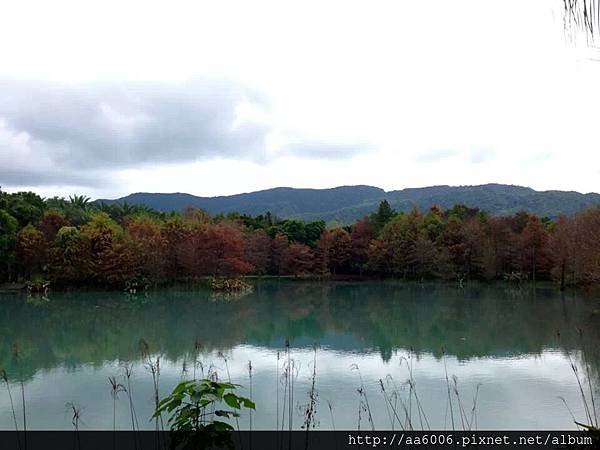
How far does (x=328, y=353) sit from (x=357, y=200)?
15002 cm

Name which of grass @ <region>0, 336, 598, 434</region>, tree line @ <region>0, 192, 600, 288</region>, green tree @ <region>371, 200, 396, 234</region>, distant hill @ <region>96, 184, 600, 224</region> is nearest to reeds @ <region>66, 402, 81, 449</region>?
grass @ <region>0, 336, 598, 434</region>

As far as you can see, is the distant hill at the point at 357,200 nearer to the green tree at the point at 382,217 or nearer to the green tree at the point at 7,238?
the green tree at the point at 382,217

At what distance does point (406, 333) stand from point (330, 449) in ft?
34.4

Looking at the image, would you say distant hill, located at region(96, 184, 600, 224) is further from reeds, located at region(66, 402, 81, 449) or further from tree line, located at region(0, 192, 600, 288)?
reeds, located at region(66, 402, 81, 449)

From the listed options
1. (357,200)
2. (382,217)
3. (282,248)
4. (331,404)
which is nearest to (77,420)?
(331,404)

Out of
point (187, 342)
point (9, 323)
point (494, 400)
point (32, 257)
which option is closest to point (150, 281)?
point (32, 257)

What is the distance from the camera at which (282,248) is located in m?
39.4

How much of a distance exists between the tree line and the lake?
8.60 feet

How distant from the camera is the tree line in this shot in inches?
1120

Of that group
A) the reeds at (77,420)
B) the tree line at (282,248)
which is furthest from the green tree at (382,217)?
the reeds at (77,420)

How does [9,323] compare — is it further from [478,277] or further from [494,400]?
[478,277]

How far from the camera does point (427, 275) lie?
122ft

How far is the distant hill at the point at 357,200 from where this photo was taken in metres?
97.4

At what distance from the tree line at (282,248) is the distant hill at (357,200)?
59551 millimetres
